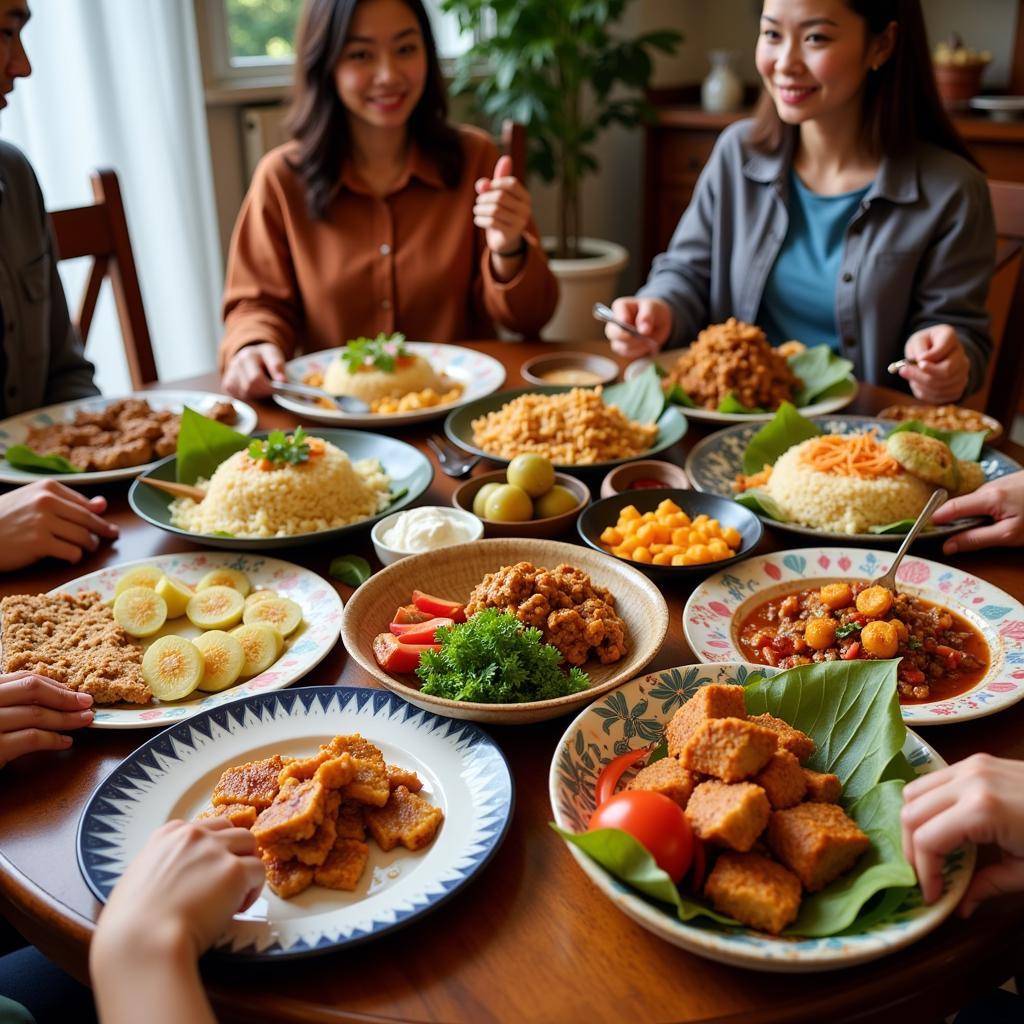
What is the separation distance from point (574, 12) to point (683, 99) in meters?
1.62

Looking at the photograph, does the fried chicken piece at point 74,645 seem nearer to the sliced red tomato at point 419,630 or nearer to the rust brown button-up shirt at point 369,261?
the sliced red tomato at point 419,630

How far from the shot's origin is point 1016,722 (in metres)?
1.30

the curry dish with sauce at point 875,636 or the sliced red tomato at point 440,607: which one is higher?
the sliced red tomato at point 440,607

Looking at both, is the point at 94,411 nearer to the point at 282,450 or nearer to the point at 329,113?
the point at 282,450

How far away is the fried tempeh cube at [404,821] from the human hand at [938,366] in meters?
1.71

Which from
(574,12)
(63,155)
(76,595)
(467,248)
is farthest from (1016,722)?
(574,12)

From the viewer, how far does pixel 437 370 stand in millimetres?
2723

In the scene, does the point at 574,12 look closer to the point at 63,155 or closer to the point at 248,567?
the point at 63,155

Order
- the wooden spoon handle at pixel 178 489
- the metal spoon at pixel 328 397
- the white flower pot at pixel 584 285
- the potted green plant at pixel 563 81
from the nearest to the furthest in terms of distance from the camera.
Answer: the wooden spoon handle at pixel 178 489 < the metal spoon at pixel 328 397 < the potted green plant at pixel 563 81 < the white flower pot at pixel 584 285

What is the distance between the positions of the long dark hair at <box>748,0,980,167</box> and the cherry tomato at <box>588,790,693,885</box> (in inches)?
91.5

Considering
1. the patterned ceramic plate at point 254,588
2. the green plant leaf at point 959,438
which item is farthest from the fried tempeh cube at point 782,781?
the green plant leaf at point 959,438

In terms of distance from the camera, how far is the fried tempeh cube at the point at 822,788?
3.55 ft

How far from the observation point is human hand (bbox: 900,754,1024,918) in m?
0.94

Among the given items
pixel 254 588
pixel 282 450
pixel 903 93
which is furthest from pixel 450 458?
pixel 903 93
